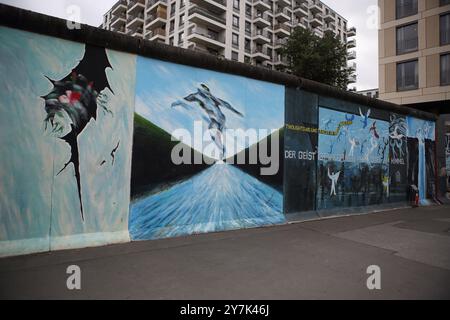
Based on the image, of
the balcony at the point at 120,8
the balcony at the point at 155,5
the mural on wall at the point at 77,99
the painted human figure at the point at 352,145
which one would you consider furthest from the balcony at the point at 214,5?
the mural on wall at the point at 77,99

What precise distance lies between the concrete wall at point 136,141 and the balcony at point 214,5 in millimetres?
40065

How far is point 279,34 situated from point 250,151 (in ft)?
170

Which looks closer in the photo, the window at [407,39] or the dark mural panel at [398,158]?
the dark mural panel at [398,158]

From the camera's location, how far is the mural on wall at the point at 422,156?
40.5 feet

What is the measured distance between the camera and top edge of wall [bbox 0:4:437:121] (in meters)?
4.42

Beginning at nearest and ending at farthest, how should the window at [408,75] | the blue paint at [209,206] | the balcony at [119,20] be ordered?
the blue paint at [209,206] < the window at [408,75] < the balcony at [119,20]

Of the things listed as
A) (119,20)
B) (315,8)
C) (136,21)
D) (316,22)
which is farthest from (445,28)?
(119,20)

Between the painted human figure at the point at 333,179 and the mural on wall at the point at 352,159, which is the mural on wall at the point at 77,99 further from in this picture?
the painted human figure at the point at 333,179

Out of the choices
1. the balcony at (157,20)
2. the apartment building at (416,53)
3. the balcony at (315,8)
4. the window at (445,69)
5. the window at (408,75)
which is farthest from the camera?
the balcony at (315,8)

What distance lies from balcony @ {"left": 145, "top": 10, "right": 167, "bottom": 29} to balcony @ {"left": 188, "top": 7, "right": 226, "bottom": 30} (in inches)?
278

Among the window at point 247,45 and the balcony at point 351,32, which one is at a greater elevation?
the balcony at point 351,32

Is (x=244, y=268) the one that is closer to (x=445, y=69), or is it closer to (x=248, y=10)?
(x=445, y=69)

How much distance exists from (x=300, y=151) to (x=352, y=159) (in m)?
2.69
